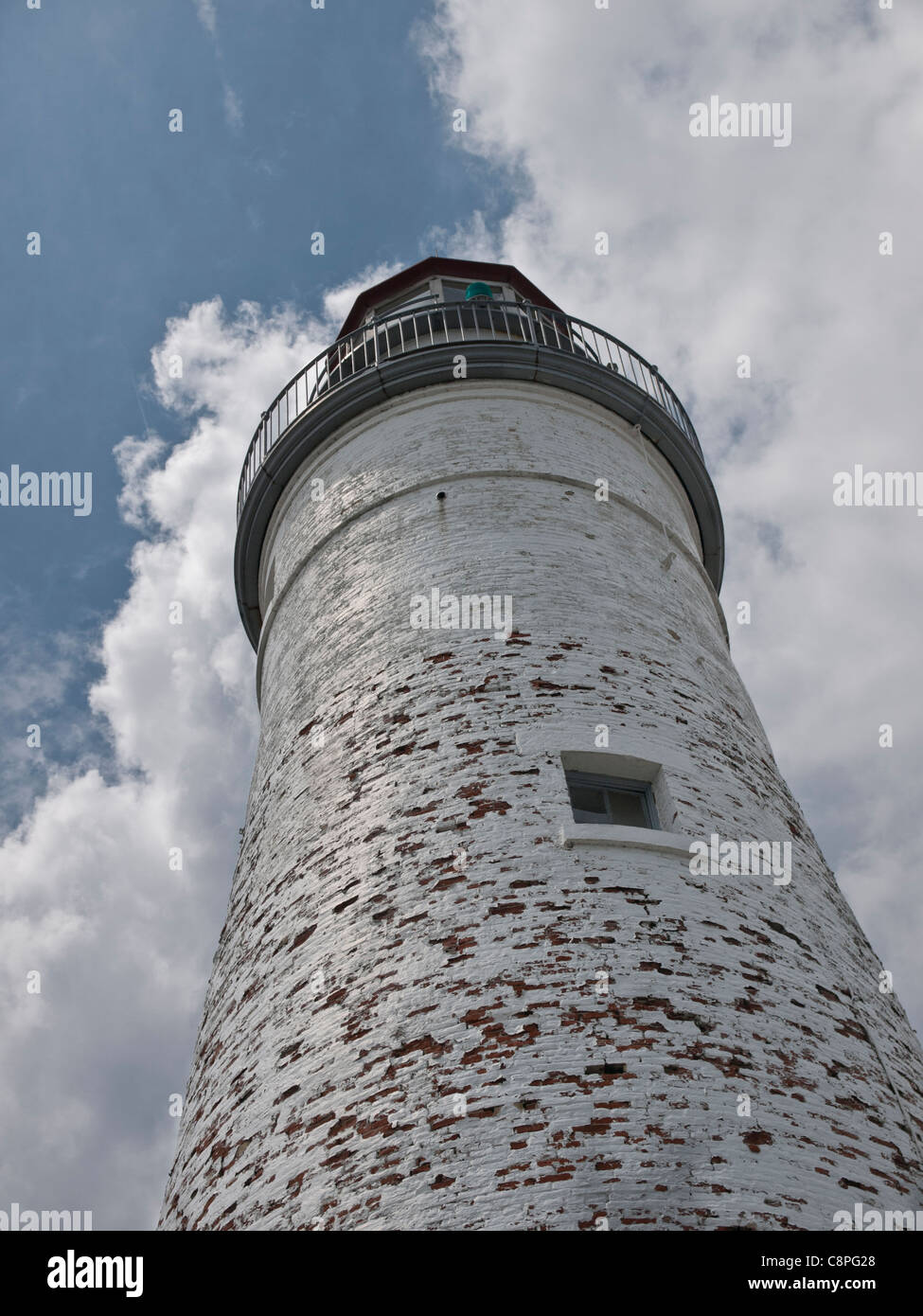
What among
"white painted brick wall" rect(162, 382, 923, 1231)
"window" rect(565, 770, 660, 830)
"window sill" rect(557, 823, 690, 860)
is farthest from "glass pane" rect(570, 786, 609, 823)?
"window sill" rect(557, 823, 690, 860)

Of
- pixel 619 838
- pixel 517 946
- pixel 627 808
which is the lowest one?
pixel 517 946

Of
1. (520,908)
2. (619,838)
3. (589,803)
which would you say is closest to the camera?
(520,908)

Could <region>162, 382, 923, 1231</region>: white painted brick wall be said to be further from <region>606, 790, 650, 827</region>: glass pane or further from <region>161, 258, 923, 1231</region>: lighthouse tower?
<region>606, 790, 650, 827</region>: glass pane

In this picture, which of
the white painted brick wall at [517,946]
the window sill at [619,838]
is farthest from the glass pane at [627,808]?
the window sill at [619,838]

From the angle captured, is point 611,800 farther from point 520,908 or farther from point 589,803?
point 520,908

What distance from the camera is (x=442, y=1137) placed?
6.00 m

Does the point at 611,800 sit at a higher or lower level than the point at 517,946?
higher

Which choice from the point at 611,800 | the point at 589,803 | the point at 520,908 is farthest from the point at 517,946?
the point at 611,800

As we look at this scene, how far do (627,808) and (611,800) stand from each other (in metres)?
0.12

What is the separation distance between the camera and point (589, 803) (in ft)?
26.8

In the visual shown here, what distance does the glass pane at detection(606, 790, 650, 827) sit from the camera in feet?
26.7

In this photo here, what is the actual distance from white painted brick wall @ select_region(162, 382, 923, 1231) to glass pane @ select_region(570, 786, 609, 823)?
30 cm
